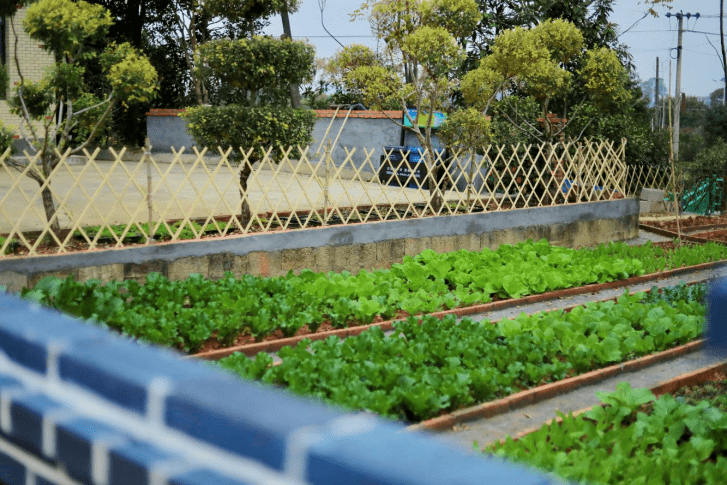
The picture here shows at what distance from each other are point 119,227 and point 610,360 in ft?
19.1

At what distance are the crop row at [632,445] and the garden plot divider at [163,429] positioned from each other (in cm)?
239

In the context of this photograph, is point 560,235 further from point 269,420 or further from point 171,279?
point 269,420

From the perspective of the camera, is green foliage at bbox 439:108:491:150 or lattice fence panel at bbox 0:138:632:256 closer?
lattice fence panel at bbox 0:138:632:256

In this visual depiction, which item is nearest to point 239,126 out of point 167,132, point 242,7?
point 242,7

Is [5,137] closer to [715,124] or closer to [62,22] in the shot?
[62,22]

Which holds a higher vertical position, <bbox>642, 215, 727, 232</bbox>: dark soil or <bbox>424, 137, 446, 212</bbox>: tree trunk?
<bbox>424, 137, 446, 212</bbox>: tree trunk

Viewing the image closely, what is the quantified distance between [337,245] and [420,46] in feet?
10.4

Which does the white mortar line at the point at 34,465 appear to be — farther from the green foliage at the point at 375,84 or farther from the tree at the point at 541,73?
the tree at the point at 541,73

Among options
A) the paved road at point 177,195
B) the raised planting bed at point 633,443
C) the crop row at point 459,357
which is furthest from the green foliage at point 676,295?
the paved road at point 177,195

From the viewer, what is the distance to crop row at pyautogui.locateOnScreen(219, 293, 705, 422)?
167 inches

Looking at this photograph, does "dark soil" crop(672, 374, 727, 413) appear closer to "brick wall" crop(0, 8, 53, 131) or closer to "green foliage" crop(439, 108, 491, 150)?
"green foliage" crop(439, 108, 491, 150)

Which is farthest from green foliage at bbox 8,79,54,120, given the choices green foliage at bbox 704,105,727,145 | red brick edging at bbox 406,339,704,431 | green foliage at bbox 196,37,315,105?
green foliage at bbox 704,105,727,145

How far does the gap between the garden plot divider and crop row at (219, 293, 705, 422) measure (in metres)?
2.75

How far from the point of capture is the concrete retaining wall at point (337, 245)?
6641 mm
